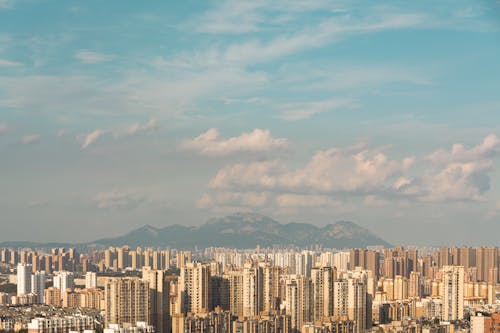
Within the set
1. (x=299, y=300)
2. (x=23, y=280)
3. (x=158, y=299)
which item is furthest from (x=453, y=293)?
(x=23, y=280)

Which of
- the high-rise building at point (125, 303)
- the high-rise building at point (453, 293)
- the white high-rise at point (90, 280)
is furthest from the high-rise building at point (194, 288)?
the white high-rise at point (90, 280)

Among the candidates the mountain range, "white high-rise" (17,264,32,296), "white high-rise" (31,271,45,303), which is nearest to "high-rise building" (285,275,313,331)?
"white high-rise" (31,271,45,303)

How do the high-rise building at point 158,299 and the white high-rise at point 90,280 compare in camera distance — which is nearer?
the high-rise building at point 158,299

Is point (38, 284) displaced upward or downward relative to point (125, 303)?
downward

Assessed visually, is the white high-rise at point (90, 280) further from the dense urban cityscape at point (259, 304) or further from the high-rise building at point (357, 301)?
the high-rise building at point (357, 301)

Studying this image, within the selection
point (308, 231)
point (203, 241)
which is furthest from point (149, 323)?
point (308, 231)

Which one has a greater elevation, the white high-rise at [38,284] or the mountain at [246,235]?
the mountain at [246,235]

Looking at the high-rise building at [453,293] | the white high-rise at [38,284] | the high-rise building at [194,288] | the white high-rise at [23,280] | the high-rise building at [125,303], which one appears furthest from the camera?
the white high-rise at [23,280]

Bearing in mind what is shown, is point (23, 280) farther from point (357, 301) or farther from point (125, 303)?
point (357, 301)
